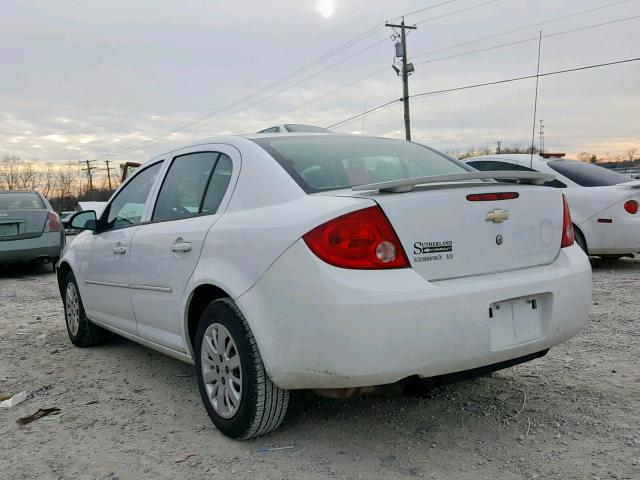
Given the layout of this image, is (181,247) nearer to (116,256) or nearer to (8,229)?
(116,256)

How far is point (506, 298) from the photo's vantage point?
2.53 m

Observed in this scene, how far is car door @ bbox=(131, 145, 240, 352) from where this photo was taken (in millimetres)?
3096

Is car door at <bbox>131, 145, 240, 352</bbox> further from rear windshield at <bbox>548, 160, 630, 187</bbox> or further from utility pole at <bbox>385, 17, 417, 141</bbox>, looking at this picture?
utility pole at <bbox>385, 17, 417, 141</bbox>

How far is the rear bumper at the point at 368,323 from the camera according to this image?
2297mm

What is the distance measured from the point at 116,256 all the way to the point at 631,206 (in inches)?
235

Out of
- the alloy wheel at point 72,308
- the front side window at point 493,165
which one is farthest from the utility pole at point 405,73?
the alloy wheel at point 72,308

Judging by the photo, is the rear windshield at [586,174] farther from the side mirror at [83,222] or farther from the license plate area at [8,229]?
the license plate area at [8,229]

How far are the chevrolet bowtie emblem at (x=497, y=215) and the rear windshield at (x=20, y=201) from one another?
928cm

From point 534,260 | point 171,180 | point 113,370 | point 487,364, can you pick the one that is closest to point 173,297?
point 171,180

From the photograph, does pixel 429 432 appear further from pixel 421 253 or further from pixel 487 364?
pixel 421 253

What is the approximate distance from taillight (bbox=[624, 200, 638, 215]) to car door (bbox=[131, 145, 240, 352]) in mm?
5622

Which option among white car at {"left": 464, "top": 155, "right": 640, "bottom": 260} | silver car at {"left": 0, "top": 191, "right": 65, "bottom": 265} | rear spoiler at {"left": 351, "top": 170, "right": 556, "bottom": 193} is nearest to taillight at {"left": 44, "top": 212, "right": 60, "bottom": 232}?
silver car at {"left": 0, "top": 191, "right": 65, "bottom": 265}

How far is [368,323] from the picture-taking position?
2.28 m

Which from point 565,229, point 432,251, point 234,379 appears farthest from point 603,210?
point 234,379
